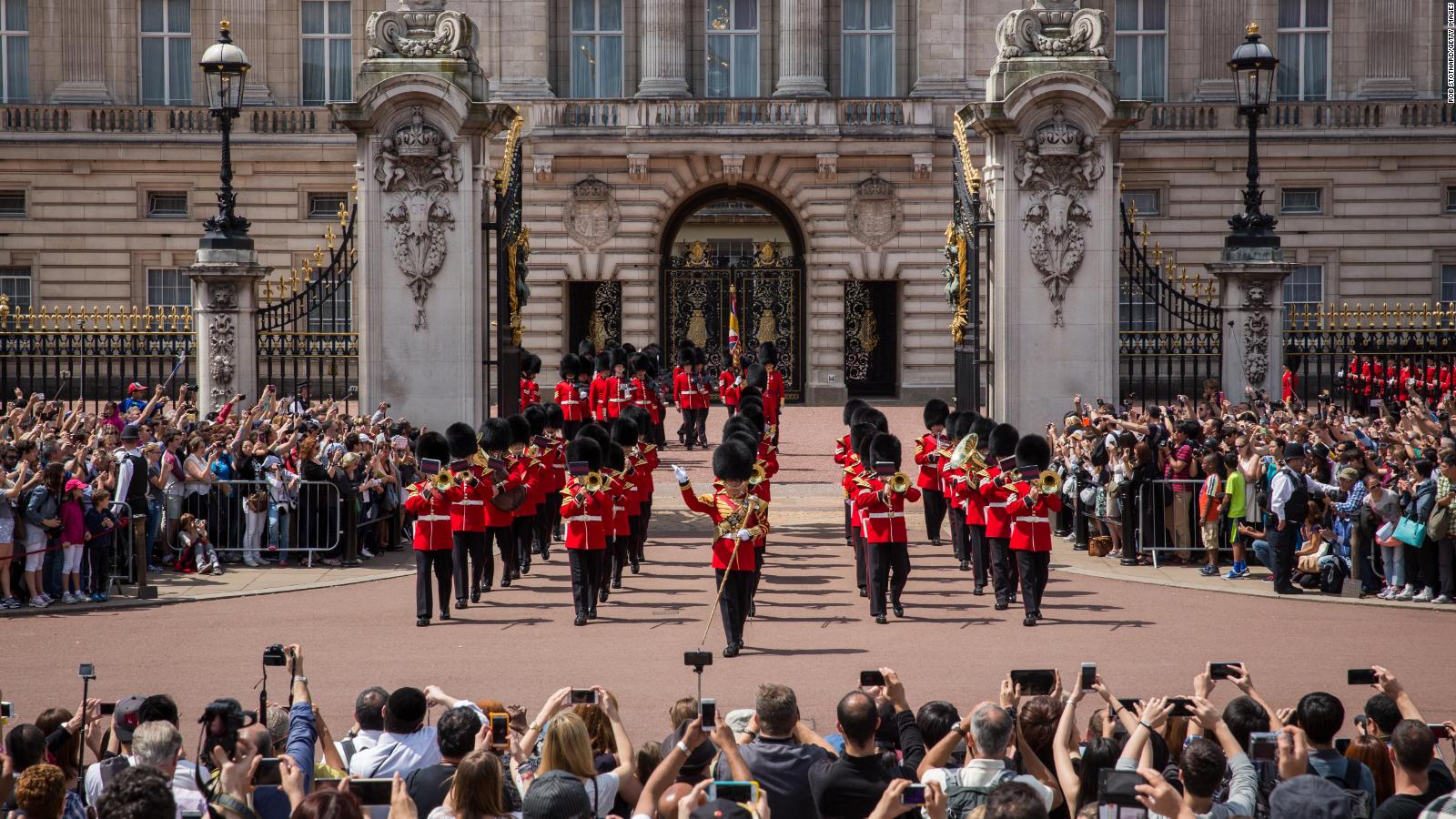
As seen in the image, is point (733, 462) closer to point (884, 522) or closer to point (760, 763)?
point (884, 522)

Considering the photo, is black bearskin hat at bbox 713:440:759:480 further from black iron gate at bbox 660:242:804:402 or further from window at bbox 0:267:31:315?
window at bbox 0:267:31:315

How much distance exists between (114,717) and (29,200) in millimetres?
28153

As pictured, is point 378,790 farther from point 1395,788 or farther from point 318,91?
point 318,91

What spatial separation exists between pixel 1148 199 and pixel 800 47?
6879 millimetres

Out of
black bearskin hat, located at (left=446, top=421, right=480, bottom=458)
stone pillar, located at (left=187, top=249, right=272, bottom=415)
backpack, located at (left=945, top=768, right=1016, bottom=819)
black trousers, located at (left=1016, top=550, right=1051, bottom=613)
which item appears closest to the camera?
backpack, located at (left=945, top=768, right=1016, bottom=819)

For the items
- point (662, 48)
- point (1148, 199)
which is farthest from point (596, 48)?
point (1148, 199)

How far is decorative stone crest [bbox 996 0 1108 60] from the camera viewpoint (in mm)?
15242

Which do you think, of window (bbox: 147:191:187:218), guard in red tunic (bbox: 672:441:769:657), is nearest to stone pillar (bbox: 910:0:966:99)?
window (bbox: 147:191:187:218)

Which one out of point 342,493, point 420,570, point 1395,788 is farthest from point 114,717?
point 342,493

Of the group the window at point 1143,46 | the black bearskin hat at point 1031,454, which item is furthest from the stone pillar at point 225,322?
the window at point 1143,46

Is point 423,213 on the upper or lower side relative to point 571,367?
upper

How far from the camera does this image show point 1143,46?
107 ft

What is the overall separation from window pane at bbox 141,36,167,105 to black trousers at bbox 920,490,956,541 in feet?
72.9

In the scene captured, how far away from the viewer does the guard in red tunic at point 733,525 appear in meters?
10.8
